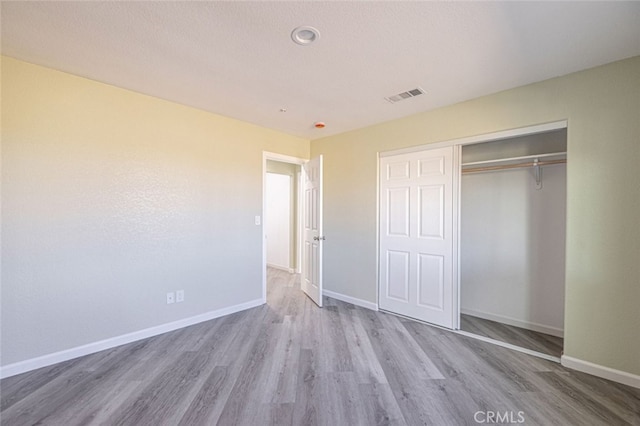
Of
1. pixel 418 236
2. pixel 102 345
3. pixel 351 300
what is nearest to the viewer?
pixel 102 345

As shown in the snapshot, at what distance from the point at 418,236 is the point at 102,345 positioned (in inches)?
135

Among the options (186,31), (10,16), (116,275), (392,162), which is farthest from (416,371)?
(10,16)

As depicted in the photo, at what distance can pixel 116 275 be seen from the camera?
101 inches

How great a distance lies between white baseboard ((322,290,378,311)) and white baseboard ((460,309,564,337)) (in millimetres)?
1162

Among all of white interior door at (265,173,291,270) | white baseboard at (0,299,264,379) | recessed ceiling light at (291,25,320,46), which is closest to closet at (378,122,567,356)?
recessed ceiling light at (291,25,320,46)

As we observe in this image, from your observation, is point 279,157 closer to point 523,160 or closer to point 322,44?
point 322,44

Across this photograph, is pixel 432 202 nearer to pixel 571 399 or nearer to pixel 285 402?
pixel 571 399

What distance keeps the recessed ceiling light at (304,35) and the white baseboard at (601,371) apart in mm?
3214

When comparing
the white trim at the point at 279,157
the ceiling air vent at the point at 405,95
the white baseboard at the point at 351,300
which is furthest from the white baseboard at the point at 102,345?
the ceiling air vent at the point at 405,95

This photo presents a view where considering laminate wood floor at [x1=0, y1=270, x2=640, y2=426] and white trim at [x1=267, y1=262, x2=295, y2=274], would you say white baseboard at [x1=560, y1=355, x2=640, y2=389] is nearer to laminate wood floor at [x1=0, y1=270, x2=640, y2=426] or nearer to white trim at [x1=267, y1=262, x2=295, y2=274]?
laminate wood floor at [x1=0, y1=270, x2=640, y2=426]

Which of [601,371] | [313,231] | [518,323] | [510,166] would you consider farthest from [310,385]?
[510,166]

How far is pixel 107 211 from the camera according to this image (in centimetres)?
251

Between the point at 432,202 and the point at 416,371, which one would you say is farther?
the point at 432,202

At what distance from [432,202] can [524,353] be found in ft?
5.45
